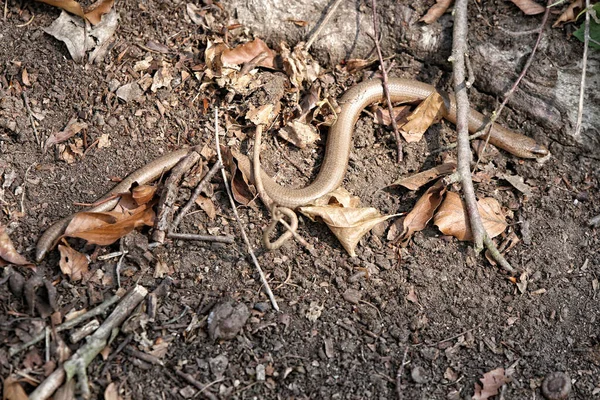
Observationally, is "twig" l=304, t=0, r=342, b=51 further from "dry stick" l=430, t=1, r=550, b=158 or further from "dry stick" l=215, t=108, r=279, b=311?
"dry stick" l=430, t=1, r=550, b=158

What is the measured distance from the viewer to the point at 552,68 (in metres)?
4.17

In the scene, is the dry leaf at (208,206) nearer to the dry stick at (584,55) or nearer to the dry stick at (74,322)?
the dry stick at (74,322)

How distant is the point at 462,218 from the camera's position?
12.3 ft

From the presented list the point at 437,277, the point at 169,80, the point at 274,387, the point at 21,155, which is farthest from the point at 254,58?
the point at 274,387

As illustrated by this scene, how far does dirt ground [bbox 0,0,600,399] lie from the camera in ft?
10.2

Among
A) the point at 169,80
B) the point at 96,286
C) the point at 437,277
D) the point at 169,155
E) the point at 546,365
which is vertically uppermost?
the point at 169,80

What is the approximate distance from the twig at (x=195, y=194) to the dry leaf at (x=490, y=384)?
75.7 inches

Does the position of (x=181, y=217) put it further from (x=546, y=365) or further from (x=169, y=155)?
(x=546, y=365)

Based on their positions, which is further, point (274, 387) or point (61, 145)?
point (61, 145)

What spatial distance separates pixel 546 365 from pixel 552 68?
6.73ft

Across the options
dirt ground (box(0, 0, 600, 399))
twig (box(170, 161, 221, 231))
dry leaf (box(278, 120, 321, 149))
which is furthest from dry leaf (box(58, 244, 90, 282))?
dry leaf (box(278, 120, 321, 149))

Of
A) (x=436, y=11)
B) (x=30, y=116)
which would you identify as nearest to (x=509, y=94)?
(x=436, y=11)

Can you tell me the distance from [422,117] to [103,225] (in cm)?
226

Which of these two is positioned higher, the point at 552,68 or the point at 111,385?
the point at 552,68
